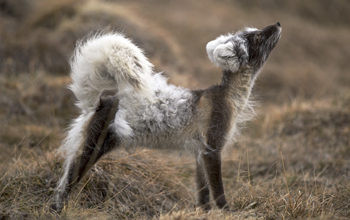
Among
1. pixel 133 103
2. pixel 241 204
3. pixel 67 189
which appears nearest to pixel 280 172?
pixel 241 204

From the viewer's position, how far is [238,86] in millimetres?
3514

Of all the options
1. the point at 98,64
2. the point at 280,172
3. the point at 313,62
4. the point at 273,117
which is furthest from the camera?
the point at 313,62

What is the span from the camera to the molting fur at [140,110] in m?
2.99

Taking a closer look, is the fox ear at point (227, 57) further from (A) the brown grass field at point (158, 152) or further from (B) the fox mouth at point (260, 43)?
(A) the brown grass field at point (158, 152)

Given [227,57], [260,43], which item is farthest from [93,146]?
[260,43]

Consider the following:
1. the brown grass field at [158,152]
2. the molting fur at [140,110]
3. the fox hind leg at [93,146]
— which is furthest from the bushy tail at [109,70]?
the brown grass field at [158,152]

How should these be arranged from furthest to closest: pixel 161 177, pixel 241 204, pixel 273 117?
pixel 273 117 < pixel 161 177 < pixel 241 204

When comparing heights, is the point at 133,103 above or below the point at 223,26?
below

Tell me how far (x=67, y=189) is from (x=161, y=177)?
53.6 inches

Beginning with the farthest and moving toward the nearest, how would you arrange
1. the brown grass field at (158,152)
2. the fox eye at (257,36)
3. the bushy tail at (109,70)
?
the fox eye at (257,36) < the brown grass field at (158,152) < the bushy tail at (109,70)

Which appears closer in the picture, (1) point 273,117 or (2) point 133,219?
(2) point 133,219

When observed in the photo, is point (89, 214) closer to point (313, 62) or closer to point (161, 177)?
point (161, 177)

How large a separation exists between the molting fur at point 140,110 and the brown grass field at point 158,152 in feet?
1.21

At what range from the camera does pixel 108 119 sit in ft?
9.86
